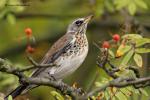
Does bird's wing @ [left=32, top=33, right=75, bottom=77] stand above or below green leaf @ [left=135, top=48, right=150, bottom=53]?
below

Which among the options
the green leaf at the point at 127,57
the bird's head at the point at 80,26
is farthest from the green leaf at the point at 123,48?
the bird's head at the point at 80,26

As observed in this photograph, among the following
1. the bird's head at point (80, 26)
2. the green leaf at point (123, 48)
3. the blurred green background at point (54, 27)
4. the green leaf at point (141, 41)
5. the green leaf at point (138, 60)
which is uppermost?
the green leaf at point (141, 41)

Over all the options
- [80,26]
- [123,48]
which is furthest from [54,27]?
[123,48]

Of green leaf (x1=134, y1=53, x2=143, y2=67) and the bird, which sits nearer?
green leaf (x1=134, y1=53, x2=143, y2=67)

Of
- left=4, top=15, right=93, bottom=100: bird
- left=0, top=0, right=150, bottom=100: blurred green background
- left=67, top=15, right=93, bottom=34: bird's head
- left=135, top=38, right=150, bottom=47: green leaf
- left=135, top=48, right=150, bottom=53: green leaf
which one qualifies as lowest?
left=0, top=0, right=150, bottom=100: blurred green background

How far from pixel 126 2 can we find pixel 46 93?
2.72 meters

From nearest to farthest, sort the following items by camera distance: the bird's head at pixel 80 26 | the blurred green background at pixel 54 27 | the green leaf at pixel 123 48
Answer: the green leaf at pixel 123 48 < the bird's head at pixel 80 26 < the blurred green background at pixel 54 27

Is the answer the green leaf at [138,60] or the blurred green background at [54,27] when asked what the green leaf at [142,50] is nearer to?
the green leaf at [138,60]

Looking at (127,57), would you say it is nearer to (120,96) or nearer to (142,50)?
(142,50)

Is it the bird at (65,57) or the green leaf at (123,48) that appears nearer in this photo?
the green leaf at (123,48)

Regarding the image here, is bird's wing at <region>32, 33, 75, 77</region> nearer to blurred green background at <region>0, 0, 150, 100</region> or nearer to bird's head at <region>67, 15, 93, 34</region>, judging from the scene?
bird's head at <region>67, 15, 93, 34</region>

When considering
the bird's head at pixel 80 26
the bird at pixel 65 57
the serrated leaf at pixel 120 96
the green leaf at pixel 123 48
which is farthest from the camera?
the bird's head at pixel 80 26

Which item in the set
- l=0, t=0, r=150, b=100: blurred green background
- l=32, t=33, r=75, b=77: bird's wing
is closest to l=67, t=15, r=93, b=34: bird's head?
l=32, t=33, r=75, b=77: bird's wing

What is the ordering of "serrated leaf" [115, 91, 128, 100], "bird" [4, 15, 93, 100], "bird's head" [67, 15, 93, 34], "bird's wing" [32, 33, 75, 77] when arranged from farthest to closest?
"bird's head" [67, 15, 93, 34]
"bird's wing" [32, 33, 75, 77]
"bird" [4, 15, 93, 100]
"serrated leaf" [115, 91, 128, 100]
